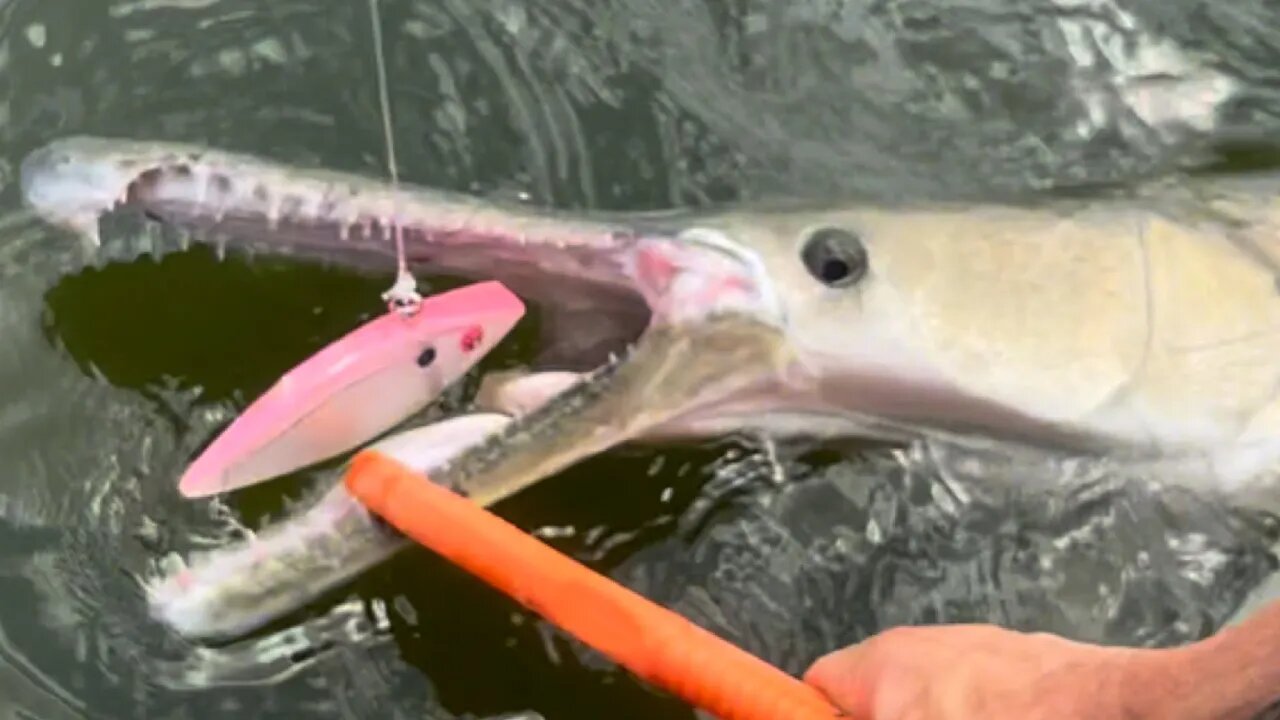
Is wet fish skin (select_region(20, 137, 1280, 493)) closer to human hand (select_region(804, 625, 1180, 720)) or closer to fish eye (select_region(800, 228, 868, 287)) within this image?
fish eye (select_region(800, 228, 868, 287))

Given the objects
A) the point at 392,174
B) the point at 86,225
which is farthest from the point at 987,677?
the point at 392,174

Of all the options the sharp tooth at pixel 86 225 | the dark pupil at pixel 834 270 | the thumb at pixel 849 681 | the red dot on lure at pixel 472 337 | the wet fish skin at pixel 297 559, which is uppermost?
the sharp tooth at pixel 86 225

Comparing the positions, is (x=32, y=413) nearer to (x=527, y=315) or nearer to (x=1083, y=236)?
(x=527, y=315)

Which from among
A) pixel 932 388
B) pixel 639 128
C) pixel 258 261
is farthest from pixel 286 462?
pixel 639 128

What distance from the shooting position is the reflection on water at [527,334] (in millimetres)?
1340

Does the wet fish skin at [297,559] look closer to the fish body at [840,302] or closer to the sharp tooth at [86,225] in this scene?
the fish body at [840,302]

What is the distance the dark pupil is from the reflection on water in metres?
0.16

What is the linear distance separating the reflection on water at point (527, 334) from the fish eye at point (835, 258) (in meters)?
0.16

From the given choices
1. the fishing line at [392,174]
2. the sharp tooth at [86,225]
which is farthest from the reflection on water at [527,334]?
the sharp tooth at [86,225]

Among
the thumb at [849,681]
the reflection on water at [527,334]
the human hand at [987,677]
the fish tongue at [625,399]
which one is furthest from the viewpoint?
the reflection on water at [527,334]

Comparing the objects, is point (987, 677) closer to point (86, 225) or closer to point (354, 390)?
point (354, 390)

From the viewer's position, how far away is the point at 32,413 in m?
1.42

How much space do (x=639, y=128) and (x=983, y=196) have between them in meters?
0.42

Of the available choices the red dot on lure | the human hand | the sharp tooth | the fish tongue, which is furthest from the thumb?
the sharp tooth
